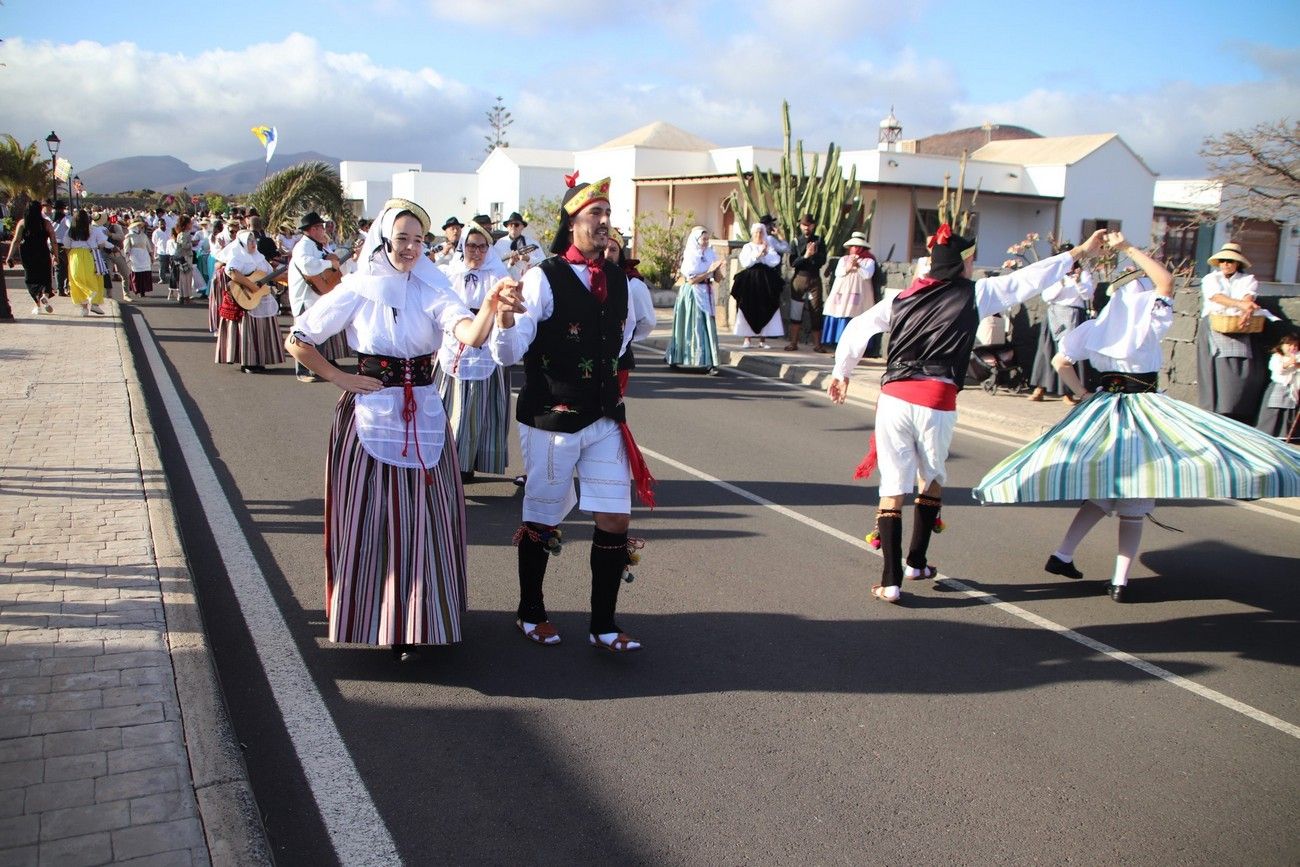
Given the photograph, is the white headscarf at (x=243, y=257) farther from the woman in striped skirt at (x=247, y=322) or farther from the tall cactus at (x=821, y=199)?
the tall cactus at (x=821, y=199)

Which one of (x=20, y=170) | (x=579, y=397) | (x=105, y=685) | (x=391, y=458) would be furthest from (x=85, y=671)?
(x=20, y=170)

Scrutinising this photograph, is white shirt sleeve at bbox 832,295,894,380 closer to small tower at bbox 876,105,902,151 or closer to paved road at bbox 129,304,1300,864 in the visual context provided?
paved road at bbox 129,304,1300,864

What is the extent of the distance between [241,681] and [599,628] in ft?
5.21

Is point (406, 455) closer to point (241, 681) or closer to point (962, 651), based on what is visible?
point (241, 681)

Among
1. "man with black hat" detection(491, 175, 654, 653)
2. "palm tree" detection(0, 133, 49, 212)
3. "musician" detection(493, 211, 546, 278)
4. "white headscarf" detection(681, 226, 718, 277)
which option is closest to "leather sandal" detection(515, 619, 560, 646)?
"man with black hat" detection(491, 175, 654, 653)

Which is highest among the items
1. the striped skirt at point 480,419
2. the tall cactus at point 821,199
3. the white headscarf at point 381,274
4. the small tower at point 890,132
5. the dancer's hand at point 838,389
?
the small tower at point 890,132

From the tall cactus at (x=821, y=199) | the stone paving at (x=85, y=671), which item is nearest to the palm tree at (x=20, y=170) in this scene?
the tall cactus at (x=821, y=199)

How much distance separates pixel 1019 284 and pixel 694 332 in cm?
951

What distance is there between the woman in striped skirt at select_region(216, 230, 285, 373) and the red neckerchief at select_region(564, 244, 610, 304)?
34.1ft

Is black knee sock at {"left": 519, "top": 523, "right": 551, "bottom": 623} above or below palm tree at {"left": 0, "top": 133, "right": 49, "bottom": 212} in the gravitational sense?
below

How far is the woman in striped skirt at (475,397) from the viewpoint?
7945mm

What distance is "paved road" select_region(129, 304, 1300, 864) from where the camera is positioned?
3613mm

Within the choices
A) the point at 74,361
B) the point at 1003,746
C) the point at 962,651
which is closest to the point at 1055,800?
the point at 1003,746

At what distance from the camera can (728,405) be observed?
1257 cm
